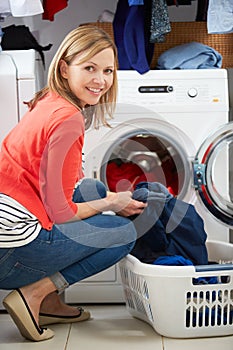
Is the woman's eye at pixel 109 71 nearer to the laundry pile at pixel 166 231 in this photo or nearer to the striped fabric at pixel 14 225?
the laundry pile at pixel 166 231

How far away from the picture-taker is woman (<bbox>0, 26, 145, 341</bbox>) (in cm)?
218

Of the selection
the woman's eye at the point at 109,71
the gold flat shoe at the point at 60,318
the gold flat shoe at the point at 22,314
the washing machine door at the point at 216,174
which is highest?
the woman's eye at the point at 109,71

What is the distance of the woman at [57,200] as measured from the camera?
2180 mm

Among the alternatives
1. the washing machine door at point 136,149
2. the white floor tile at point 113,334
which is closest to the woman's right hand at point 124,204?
the washing machine door at point 136,149

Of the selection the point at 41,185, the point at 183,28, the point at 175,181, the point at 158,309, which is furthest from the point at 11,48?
the point at 158,309

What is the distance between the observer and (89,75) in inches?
90.8

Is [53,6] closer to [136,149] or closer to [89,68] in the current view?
[136,149]

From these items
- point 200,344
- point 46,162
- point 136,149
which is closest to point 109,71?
point 46,162

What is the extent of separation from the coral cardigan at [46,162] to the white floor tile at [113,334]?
1.27 ft

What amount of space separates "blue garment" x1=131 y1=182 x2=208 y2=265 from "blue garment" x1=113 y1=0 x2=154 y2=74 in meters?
0.59

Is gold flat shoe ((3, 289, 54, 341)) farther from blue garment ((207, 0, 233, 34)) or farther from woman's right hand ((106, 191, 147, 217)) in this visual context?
blue garment ((207, 0, 233, 34))

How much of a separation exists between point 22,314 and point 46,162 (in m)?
0.47

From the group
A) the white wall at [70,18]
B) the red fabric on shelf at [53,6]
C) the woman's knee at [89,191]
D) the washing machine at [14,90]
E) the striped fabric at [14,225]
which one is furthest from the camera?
the white wall at [70,18]

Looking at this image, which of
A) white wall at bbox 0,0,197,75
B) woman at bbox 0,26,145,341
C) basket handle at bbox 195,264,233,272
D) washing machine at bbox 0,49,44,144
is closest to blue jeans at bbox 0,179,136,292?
woman at bbox 0,26,145,341
